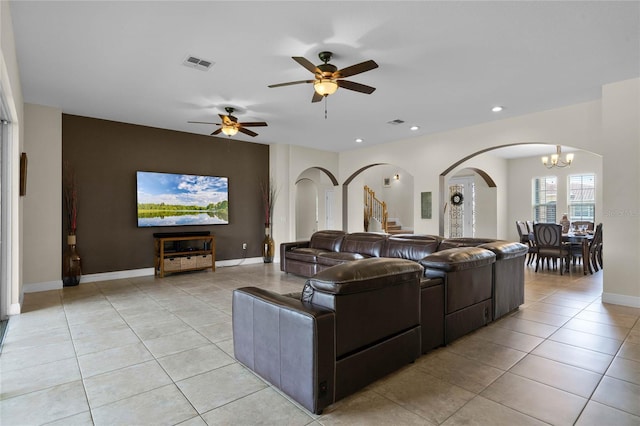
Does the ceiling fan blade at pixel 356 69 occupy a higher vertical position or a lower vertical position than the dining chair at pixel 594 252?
higher

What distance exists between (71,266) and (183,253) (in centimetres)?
180

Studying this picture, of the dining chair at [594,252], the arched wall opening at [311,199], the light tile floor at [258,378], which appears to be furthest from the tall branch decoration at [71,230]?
the dining chair at [594,252]

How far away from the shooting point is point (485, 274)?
3516 millimetres

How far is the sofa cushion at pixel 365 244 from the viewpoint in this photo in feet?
19.6

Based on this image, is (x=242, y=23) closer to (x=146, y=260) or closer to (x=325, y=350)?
(x=325, y=350)

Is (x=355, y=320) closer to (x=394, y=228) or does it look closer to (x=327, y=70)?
(x=327, y=70)

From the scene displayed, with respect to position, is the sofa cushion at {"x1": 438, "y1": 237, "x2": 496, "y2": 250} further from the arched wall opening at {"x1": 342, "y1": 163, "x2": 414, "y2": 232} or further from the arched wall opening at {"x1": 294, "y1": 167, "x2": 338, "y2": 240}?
the arched wall opening at {"x1": 342, "y1": 163, "x2": 414, "y2": 232}

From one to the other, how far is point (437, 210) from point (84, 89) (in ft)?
21.9

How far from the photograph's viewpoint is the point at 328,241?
6.85m

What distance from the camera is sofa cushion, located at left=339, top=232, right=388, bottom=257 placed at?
19.6ft

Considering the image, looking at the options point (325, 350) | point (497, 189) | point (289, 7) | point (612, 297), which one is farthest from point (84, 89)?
point (497, 189)

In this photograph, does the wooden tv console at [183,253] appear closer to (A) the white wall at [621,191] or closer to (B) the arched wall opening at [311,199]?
(B) the arched wall opening at [311,199]

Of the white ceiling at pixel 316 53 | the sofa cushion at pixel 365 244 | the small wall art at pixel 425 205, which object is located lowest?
the sofa cushion at pixel 365 244

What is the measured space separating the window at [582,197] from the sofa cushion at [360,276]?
961 centimetres
